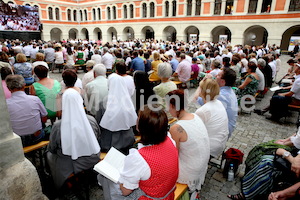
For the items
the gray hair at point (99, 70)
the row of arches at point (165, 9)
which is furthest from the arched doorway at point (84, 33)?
the gray hair at point (99, 70)

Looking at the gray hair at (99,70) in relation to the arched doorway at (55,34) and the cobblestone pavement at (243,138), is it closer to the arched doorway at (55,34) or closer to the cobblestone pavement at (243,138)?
the cobblestone pavement at (243,138)

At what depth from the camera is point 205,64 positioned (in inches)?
368

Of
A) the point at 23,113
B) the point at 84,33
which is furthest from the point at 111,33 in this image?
the point at 23,113

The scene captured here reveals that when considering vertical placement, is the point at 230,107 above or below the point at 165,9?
below

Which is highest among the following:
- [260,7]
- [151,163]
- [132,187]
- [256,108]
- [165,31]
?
[260,7]

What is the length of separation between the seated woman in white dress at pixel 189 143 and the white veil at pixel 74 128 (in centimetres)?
102

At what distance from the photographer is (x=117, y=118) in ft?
9.45

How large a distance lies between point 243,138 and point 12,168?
4.29 meters

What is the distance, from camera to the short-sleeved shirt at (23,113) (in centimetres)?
262

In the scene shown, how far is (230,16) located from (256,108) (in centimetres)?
1905

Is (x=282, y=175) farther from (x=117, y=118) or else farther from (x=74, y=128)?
(x=74, y=128)

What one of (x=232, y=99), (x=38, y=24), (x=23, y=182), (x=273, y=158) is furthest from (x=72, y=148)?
(x=38, y=24)

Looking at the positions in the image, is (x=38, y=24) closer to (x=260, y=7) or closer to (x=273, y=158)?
(x=260, y=7)

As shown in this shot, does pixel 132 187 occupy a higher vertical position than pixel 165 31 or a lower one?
lower
